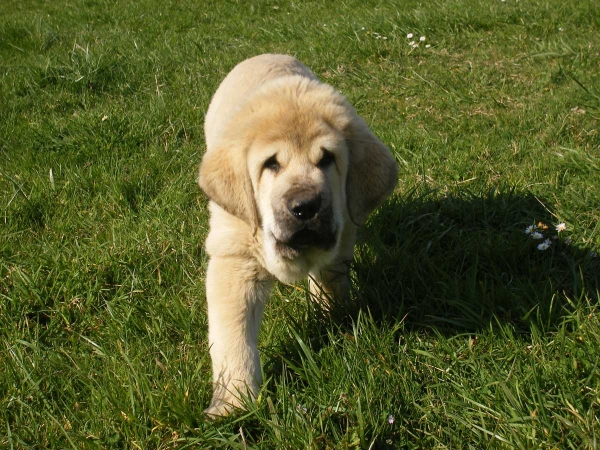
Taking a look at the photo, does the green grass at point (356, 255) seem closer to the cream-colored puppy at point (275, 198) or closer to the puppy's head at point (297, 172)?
the cream-colored puppy at point (275, 198)

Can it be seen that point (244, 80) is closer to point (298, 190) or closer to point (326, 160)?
point (326, 160)

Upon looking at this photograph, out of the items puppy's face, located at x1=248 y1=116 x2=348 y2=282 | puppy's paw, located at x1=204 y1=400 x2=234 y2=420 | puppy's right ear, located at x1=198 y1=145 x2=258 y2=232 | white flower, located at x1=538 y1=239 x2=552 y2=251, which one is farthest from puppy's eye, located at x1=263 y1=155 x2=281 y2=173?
white flower, located at x1=538 y1=239 x2=552 y2=251

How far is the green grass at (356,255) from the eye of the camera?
8.11 feet

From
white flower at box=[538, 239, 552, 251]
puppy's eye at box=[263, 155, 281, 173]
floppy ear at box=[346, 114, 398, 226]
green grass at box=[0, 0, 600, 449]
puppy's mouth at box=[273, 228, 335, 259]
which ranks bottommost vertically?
green grass at box=[0, 0, 600, 449]

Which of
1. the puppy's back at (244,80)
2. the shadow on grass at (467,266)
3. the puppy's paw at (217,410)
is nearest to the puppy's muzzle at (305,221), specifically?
the shadow on grass at (467,266)

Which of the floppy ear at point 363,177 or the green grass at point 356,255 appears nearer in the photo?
the green grass at point 356,255

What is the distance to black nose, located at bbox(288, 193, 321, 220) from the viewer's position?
267 cm

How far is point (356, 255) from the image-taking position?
3.71 m

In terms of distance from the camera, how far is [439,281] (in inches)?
128

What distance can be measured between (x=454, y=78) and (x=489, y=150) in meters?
1.44

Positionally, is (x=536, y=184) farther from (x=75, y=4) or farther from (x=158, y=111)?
(x=75, y=4)

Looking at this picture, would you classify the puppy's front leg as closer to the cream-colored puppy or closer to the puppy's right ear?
the cream-colored puppy

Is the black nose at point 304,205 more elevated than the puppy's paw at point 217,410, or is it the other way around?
the black nose at point 304,205

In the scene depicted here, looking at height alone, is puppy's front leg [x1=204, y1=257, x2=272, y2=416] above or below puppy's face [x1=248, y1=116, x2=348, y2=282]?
below
